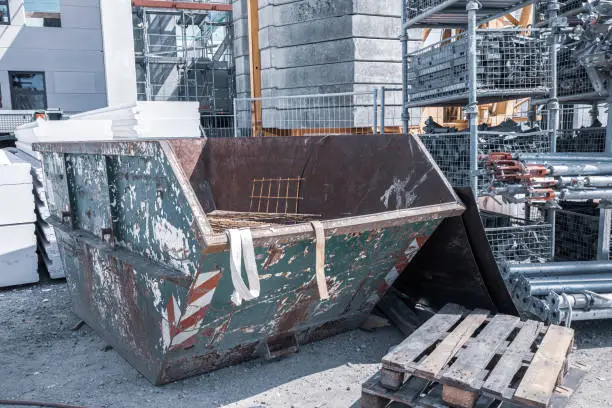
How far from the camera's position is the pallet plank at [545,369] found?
2.79 m

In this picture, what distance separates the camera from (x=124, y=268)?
3.69 m

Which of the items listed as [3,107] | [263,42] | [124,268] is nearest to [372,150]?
[124,268]

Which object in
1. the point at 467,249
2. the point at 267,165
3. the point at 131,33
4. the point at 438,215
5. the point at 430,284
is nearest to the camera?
the point at 438,215

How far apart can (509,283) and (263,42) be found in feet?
33.3

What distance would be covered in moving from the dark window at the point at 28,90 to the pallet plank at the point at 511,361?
1893cm

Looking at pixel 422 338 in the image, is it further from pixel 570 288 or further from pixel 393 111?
pixel 393 111

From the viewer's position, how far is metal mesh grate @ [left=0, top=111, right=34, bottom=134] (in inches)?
600

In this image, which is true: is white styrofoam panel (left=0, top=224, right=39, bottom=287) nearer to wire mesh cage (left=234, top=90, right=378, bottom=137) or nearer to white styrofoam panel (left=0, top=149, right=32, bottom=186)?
white styrofoam panel (left=0, top=149, right=32, bottom=186)

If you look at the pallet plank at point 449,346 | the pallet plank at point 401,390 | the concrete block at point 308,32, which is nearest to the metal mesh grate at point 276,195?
the pallet plank at point 449,346

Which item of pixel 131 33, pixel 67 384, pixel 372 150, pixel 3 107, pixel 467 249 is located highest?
pixel 131 33

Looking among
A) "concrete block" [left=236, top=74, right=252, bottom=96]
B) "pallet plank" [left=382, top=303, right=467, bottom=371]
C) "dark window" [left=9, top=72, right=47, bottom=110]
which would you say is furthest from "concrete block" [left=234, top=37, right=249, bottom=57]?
"pallet plank" [left=382, top=303, right=467, bottom=371]

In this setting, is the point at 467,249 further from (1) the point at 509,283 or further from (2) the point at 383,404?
(2) the point at 383,404

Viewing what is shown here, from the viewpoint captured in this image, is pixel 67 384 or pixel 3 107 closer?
pixel 67 384

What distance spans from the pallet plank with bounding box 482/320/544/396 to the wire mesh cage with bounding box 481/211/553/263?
1.72m
